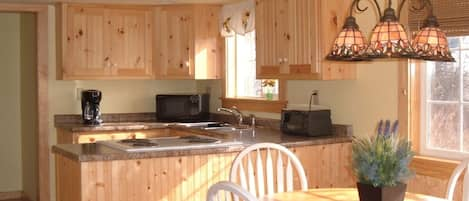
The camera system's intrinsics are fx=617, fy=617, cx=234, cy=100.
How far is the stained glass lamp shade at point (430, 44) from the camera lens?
225cm

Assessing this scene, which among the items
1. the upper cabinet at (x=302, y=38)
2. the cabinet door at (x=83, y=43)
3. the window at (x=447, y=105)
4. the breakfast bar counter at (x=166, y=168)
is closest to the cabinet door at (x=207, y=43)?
the cabinet door at (x=83, y=43)

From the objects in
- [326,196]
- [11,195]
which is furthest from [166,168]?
[11,195]

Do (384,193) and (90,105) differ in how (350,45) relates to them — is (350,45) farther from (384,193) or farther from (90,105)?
(90,105)

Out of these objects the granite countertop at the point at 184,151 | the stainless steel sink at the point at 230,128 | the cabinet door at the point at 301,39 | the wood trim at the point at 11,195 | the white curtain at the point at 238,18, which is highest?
the white curtain at the point at 238,18

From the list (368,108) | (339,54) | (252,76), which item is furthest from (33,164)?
(339,54)

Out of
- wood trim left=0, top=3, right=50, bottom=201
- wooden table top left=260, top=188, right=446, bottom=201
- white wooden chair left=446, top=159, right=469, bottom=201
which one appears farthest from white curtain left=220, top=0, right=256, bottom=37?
white wooden chair left=446, top=159, right=469, bottom=201

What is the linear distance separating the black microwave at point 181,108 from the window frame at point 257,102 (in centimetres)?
24

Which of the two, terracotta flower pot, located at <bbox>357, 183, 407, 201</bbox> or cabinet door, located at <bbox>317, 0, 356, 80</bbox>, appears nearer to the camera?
terracotta flower pot, located at <bbox>357, 183, 407, 201</bbox>

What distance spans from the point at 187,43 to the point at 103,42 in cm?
77

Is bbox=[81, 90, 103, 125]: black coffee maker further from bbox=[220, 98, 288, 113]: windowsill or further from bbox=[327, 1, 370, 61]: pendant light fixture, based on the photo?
bbox=[327, 1, 370, 61]: pendant light fixture

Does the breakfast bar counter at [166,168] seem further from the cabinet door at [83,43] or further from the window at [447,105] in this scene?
the cabinet door at [83,43]

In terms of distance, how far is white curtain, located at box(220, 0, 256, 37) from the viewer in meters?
5.18

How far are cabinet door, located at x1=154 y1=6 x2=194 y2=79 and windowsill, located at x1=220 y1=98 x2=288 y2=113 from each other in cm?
42

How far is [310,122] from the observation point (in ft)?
14.0
